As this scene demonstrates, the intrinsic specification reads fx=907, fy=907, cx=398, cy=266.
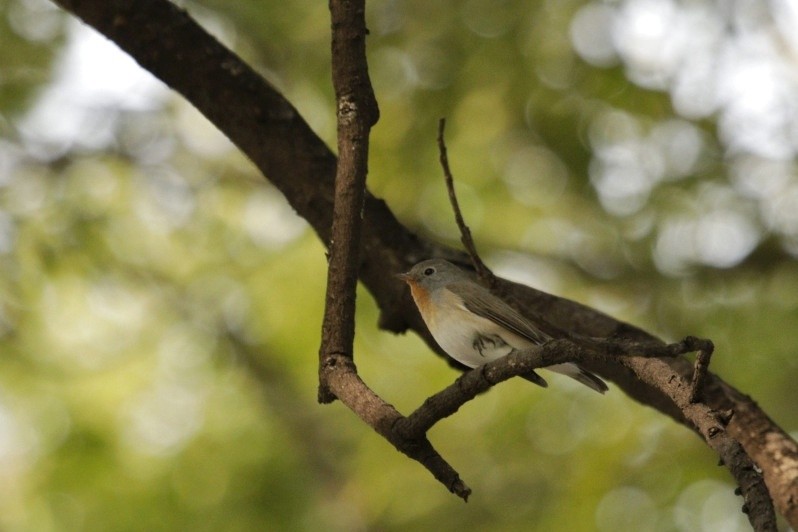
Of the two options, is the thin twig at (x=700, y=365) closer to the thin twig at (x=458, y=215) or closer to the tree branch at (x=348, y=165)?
the thin twig at (x=458, y=215)

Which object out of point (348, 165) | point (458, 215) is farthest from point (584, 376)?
point (348, 165)

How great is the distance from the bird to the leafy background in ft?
7.13

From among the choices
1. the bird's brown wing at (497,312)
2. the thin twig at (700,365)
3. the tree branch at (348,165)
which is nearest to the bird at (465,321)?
the bird's brown wing at (497,312)

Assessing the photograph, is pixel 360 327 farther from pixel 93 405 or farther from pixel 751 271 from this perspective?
pixel 751 271

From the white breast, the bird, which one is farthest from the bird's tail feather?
the white breast

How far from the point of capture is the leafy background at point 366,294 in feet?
21.9

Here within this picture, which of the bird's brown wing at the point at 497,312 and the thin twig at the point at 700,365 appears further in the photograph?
the bird's brown wing at the point at 497,312

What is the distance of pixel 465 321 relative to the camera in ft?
14.6

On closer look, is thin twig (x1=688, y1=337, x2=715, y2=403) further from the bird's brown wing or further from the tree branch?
the bird's brown wing

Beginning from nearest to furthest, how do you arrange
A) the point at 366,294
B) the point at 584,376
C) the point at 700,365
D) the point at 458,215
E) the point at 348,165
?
the point at 700,365 < the point at 458,215 < the point at 348,165 < the point at 584,376 < the point at 366,294

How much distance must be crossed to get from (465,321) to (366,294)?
2.97 meters

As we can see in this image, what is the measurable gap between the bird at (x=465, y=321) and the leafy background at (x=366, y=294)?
2.17 metres

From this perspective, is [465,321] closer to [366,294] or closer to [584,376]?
[584,376]

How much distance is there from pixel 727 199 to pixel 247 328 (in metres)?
4.06
